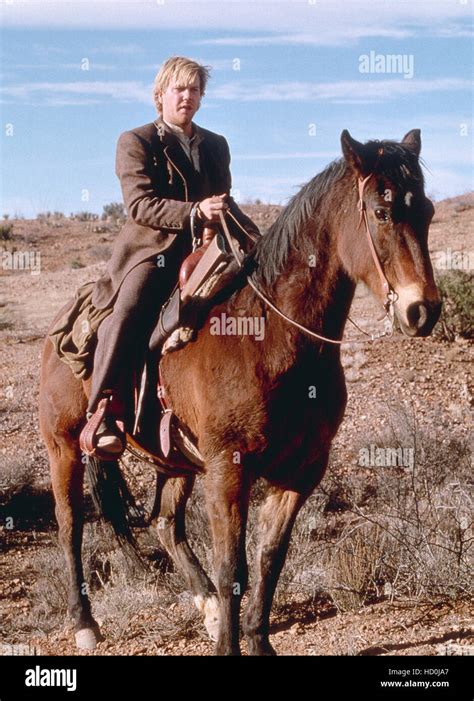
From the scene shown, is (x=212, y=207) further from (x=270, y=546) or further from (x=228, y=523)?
(x=270, y=546)

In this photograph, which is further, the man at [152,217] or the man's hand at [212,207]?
the man at [152,217]

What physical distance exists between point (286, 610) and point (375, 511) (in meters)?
1.64

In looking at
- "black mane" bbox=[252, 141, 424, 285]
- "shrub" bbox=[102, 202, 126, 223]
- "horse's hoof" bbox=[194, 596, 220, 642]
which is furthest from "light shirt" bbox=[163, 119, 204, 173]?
"shrub" bbox=[102, 202, 126, 223]

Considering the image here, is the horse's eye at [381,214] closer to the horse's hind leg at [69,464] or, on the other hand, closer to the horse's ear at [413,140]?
the horse's ear at [413,140]

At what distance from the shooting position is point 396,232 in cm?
436

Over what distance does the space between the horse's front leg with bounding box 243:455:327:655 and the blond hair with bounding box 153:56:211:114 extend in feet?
7.48

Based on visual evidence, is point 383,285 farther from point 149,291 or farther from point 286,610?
point 286,610

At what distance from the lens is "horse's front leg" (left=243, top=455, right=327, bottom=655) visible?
5.20 m

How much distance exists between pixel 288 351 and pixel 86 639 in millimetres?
2623

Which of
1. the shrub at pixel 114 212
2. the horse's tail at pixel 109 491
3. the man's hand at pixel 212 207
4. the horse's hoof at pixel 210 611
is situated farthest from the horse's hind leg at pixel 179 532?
the shrub at pixel 114 212

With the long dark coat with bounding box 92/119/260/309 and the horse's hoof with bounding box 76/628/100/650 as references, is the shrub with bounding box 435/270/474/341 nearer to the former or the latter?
the long dark coat with bounding box 92/119/260/309

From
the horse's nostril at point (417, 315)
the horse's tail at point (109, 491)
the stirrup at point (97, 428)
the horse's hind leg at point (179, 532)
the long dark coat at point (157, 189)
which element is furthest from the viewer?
the horse's tail at point (109, 491)

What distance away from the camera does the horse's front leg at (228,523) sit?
15.9 ft

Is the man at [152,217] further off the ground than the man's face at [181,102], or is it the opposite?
the man's face at [181,102]
